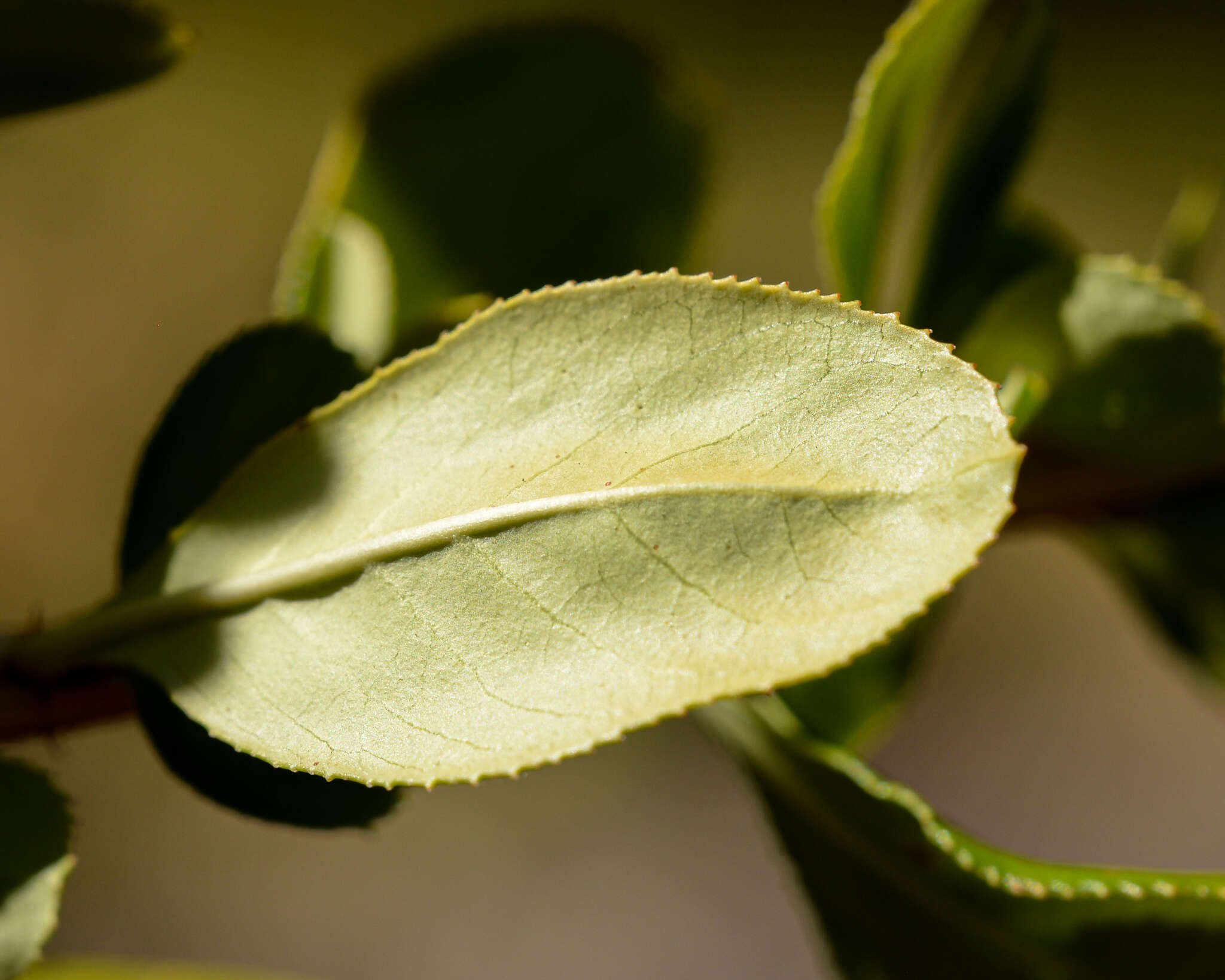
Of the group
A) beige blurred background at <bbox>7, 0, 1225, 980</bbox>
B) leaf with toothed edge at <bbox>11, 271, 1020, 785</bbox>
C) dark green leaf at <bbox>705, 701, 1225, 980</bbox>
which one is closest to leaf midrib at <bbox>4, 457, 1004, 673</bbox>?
leaf with toothed edge at <bbox>11, 271, 1020, 785</bbox>

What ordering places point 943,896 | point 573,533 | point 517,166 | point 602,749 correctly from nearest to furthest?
point 573,533, point 943,896, point 517,166, point 602,749

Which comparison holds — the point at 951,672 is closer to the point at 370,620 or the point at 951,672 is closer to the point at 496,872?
the point at 496,872

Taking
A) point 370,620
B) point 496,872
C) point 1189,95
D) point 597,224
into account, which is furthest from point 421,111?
point 1189,95

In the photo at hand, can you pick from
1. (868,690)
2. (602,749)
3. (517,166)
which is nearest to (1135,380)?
(868,690)

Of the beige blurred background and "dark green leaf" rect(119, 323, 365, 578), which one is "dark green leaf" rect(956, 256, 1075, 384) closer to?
"dark green leaf" rect(119, 323, 365, 578)

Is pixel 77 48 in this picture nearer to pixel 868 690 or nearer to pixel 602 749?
pixel 868 690

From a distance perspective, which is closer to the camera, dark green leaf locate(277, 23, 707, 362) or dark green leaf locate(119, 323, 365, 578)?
dark green leaf locate(119, 323, 365, 578)
